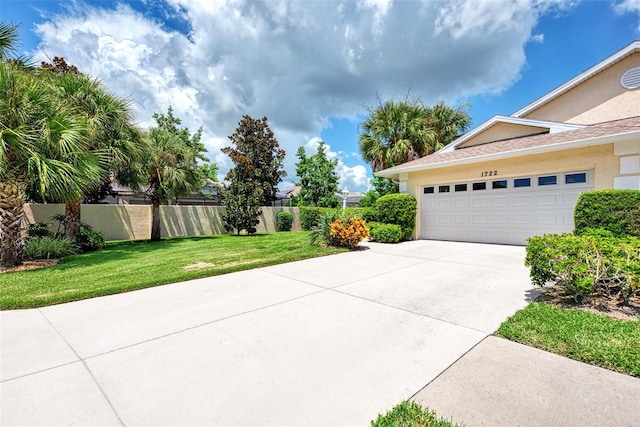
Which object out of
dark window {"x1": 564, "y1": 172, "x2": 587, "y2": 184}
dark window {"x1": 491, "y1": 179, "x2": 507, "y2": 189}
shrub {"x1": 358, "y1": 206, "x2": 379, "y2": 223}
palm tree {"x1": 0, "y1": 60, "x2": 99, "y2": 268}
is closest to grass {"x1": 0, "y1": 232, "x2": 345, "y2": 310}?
palm tree {"x1": 0, "y1": 60, "x2": 99, "y2": 268}

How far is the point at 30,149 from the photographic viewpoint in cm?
686

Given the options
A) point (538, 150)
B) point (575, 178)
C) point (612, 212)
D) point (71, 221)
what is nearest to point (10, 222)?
point (71, 221)

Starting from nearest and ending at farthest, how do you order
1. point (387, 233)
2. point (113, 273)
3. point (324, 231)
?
point (113, 273)
point (324, 231)
point (387, 233)

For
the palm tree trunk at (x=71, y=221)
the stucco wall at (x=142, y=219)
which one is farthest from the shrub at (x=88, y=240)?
the stucco wall at (x=142, y=219)

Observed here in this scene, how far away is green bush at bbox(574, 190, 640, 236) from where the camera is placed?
594cm

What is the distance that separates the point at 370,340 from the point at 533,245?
3.19 meters

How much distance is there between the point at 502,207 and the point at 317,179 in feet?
47.9

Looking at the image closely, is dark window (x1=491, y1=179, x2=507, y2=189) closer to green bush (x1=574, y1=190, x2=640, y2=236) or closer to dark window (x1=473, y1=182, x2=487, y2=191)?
dark window (x1=473, y1=182, x2=487, y2=191)

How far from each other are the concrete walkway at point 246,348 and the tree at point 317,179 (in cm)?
1709

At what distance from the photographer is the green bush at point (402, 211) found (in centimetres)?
1109

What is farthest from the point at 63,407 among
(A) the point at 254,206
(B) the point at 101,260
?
(A) the point at 254,206

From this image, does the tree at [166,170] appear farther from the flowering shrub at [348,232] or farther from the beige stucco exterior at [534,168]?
the beige stucco exterior at [534,168]

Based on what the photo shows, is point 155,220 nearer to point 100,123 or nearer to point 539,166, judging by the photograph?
point 100,123

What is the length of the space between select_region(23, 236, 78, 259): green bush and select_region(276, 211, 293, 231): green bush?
35.7ft
